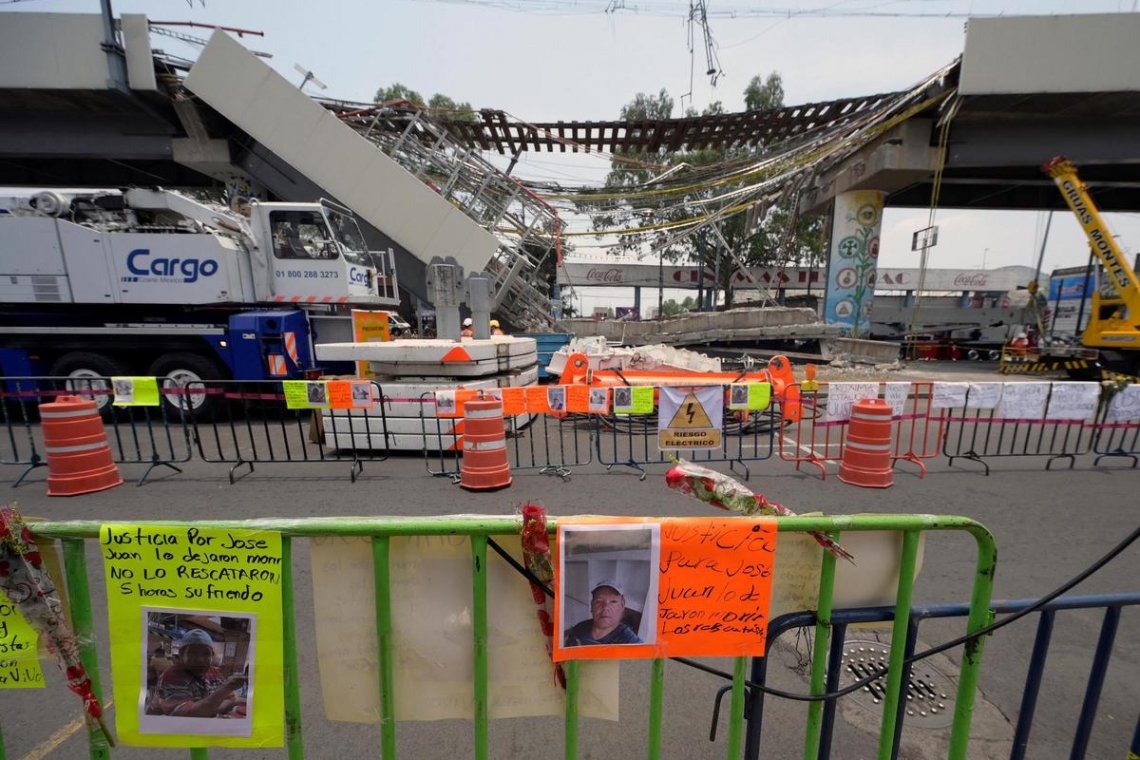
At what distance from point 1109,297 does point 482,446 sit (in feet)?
59.2

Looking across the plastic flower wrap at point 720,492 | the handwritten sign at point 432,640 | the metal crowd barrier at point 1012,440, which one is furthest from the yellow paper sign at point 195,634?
the metal crowd barrier at point 1012,440

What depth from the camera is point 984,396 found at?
223 inches

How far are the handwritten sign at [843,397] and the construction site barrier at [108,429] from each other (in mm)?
7907

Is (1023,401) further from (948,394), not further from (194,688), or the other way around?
(194,688)

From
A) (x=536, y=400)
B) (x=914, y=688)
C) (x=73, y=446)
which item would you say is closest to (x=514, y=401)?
(x=536, y=400)

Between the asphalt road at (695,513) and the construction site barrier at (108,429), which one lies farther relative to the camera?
the construction site barrier at (108,429)

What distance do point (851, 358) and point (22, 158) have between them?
2992cm

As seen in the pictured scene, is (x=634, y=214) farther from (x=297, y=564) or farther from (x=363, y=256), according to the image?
(x=297, y=564)

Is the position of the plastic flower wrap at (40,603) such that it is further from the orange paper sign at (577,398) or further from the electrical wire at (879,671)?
the orange paper sign at (577,398)

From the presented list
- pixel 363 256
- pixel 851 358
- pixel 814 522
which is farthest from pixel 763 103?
pixel 814 522

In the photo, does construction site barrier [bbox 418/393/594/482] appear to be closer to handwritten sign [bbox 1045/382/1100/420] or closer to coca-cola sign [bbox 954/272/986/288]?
handwritten sign [bbox 1045/382/1100/420]

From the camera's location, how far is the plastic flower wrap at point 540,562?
124 cm

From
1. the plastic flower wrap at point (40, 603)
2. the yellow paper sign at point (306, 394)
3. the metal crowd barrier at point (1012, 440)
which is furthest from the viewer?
the metal crowd barrier at point (1012, 440)

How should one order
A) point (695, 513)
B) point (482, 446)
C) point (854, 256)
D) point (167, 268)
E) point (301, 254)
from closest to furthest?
point (695, 513)
point (482, 446)
point (167, 268)
point (301, 254)
point (854, 256)
